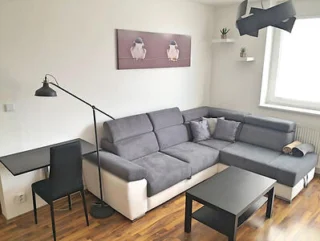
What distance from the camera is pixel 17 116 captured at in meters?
2.92

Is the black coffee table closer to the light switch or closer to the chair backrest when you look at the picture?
the chair backrest

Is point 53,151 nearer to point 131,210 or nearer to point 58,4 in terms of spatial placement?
point 131,210

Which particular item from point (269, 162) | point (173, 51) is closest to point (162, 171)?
point (269, 162)

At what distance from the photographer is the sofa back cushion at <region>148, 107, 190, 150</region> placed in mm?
3994

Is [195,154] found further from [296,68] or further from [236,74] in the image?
[296,68]

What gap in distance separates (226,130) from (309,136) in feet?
4.11

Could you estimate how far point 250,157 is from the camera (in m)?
3.70

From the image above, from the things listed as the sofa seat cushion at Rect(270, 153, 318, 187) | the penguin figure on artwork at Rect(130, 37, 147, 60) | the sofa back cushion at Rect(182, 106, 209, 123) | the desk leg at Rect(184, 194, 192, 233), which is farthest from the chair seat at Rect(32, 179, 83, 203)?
the sofa seat cushion at Rect(270, 153, 318, 187)

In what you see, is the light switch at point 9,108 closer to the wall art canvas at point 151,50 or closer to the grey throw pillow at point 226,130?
the wall art canvas at point 151,50

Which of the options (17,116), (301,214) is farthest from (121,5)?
(301,214)

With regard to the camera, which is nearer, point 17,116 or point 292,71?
point 17,116

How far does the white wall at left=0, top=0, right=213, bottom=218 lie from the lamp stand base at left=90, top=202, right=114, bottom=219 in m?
0.75

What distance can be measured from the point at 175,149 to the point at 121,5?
6.97 ft

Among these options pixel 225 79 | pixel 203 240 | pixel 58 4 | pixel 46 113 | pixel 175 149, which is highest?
pixel 58 4
